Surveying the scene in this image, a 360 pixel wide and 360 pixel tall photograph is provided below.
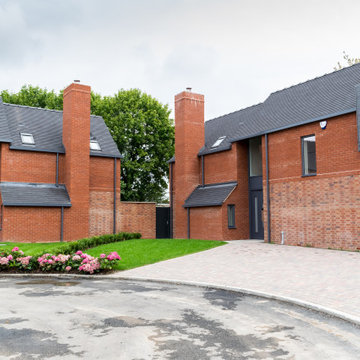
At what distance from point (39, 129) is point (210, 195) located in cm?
1164

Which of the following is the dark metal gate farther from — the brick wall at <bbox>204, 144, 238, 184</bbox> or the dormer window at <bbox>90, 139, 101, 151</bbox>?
the dormer window at <bbox>90, 139, 101, 151</bbox>

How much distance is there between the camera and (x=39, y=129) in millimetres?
26859

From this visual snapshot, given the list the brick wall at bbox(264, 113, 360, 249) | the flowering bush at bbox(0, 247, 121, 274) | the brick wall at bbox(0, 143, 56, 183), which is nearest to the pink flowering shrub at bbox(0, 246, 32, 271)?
the flowering bush at bbox(0, 247, 121, 274)

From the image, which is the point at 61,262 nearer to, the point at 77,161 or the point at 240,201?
the point at 240,201

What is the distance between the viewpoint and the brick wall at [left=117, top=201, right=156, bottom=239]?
2745 cm

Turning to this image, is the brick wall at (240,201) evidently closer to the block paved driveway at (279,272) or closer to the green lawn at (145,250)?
the green lawn at (145,250)

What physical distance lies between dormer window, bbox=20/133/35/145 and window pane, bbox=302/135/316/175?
1561cm

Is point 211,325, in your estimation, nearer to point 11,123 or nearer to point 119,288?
point 119,288

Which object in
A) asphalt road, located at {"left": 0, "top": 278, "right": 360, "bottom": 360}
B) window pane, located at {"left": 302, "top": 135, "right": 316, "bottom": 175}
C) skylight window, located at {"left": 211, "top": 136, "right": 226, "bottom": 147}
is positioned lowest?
asphalt road, located at {"left": 0, "top": 278, "right": 360, "bottom": 360}

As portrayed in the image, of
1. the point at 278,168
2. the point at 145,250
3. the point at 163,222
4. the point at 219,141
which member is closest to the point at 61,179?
the point at 163,222

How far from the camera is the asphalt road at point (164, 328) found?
5387 millimetres

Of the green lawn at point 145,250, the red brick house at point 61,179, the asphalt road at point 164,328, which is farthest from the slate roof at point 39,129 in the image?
the asphalt road at point 164,328

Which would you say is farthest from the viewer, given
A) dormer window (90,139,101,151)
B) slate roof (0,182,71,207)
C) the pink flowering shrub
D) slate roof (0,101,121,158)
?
dormer window (90,139,101,151)

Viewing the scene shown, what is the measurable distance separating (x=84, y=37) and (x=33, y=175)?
11.5 meters
